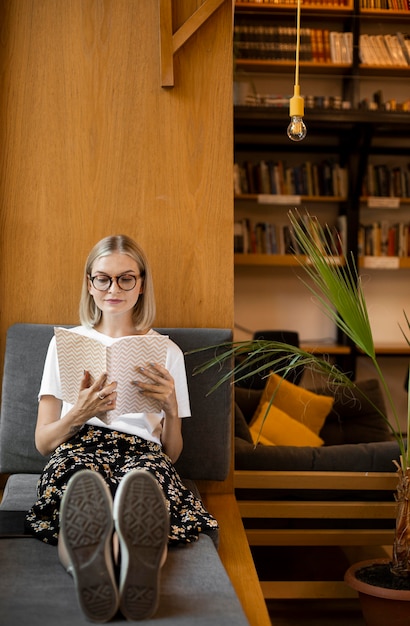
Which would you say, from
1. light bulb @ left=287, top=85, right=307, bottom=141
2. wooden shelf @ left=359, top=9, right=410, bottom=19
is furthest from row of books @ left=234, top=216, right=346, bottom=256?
light bulb @ left=287, top=85, right=307, bottom=141

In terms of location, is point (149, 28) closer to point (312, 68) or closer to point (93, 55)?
point (93, 55)

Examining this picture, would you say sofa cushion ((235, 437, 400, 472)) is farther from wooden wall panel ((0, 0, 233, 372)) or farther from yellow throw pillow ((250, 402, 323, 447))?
yellow throw pillow ((250, 402, 323, 447))

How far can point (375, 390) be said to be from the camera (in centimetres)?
402

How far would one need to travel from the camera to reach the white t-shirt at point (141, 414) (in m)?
2.22

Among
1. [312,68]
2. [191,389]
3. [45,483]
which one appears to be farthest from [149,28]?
[312,68]

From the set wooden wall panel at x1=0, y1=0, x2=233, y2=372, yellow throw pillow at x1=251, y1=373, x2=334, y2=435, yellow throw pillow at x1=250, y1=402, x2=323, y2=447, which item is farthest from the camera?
yellow throw pillow at x1=251, y1=373, x2=334, y2=435

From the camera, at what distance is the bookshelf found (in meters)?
5.57

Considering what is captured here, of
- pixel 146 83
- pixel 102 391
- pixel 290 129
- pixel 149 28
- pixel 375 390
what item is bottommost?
pixel 375 390

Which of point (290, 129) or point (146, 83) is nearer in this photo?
point (290, 129)

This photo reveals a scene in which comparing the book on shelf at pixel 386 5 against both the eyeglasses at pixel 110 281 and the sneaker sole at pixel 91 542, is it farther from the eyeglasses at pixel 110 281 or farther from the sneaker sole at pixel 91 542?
the sneaker sole at pixel 91 542

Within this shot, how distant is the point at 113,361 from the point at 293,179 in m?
4.43

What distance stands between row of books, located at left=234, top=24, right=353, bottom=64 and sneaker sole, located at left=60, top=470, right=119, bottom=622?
458cm

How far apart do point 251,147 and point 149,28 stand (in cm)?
374

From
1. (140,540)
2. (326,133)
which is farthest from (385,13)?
(140,540)
